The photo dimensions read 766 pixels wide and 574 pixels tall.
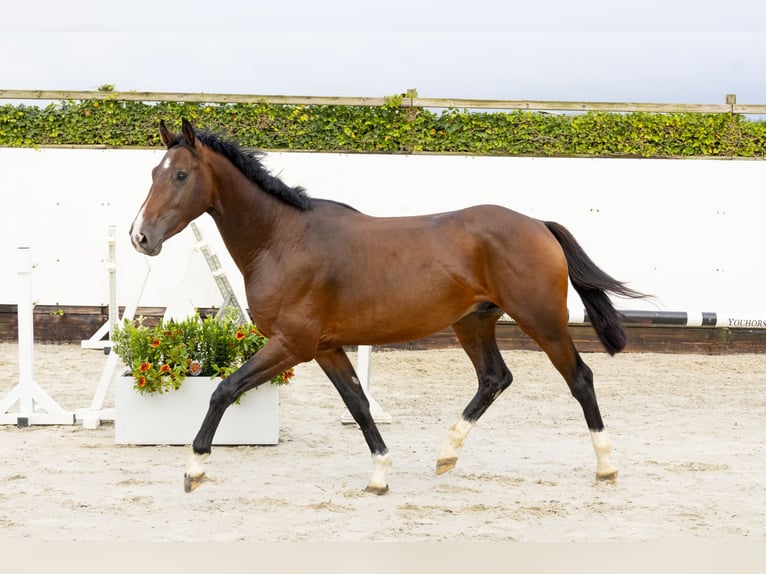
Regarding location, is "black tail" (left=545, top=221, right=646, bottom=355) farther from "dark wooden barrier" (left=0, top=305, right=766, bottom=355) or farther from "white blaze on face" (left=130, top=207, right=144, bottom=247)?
"dark wooden barrier" (left=0, top=305, right=766, bottom=355)

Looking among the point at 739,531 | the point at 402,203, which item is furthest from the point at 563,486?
the point at 402,203

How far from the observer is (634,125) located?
9.87m

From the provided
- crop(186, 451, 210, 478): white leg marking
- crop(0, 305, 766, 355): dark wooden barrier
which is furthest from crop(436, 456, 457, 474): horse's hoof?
crop(0, 305, 766, 355): dark wooden barrier

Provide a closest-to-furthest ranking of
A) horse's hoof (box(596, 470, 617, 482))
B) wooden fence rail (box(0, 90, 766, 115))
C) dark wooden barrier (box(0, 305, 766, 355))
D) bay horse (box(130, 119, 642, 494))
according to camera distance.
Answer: bay horse (box(130, 119, 642, 494)), horse's hoof (box(596, 470, 617, 482)), wooden fence rail (box(0, 90, 766, 115)), dark wooden barrier (box(0, 305, 766, 355))

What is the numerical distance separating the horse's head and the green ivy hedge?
5118 millimetres

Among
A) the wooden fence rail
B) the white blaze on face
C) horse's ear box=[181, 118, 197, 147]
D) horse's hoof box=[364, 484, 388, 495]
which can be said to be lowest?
horse's hoof box=[364, 484, 388, 495]

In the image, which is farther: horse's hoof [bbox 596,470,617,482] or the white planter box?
the white planter box

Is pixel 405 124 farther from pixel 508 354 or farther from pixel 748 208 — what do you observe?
pixel 748 208

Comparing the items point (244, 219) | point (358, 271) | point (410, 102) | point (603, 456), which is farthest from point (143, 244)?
point (410, 102)

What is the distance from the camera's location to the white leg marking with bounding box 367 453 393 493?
4.98 metres

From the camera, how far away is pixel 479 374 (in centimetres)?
546

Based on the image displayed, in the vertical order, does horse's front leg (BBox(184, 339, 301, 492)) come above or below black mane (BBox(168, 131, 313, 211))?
below

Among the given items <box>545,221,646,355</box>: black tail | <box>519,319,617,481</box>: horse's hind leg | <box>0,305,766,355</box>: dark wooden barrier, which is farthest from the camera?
<box>0,305,766,355</box>: dark wooden barrier

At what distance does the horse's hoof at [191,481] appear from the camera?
4.69 m
